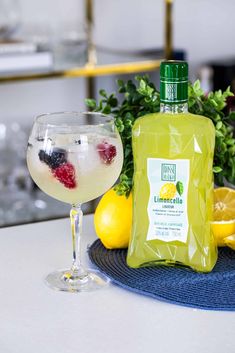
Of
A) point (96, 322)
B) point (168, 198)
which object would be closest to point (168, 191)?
point (168, 198)

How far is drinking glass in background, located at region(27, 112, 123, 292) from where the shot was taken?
3.48 feet

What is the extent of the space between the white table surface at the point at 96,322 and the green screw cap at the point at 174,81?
26 cm

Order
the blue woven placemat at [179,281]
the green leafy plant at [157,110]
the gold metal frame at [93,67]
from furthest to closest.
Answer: the gold metal frame at [93,67] → the green leafy plant at [157,110] → the blue woven placemat at [179,281]

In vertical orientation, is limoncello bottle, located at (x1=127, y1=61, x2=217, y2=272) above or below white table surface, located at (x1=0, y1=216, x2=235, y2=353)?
above

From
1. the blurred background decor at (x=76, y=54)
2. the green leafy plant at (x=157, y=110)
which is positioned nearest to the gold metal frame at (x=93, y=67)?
the blurred background decor at (x=76, y=54)

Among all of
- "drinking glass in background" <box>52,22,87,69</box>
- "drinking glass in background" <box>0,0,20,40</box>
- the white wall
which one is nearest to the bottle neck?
"drinking glass in background" <box>52,22,87,69</box>

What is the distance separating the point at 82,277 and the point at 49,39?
2.03 meters

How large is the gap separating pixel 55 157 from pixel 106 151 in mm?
66

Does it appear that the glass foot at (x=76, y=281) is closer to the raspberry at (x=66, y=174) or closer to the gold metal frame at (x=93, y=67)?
the raspberry at (x=66, y=174)

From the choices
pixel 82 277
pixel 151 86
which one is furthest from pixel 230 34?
pixel 82 277

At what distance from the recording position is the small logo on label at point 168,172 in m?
1.09

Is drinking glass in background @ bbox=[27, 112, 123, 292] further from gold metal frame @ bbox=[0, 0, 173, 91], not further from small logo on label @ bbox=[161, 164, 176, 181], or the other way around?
gold metal frame @ bbox=[0, 0, 173, 91]

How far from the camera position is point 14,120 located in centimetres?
306

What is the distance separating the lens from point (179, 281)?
1.09 metres
